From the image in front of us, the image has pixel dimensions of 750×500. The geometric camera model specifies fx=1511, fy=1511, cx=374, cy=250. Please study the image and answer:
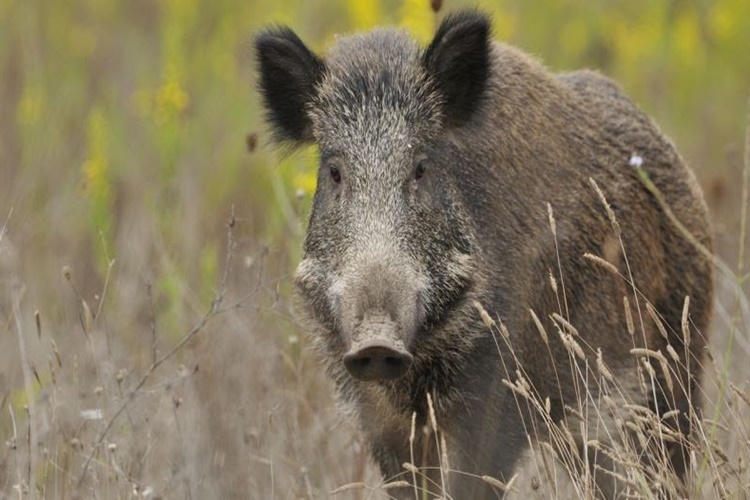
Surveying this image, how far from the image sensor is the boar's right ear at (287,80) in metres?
5.46

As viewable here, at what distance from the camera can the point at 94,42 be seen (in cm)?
1297

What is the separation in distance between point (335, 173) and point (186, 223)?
3.55 metres

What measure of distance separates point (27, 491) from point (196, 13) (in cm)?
873

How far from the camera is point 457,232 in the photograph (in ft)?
16.8

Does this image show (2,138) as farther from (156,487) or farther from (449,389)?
(449,389)

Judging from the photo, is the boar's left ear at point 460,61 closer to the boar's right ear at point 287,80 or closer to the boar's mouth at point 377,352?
the boar's right ear at point 287,80

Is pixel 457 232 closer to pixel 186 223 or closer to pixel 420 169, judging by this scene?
pixel 420 169

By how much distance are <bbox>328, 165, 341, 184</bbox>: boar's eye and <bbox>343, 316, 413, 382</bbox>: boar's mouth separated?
2.80 feet

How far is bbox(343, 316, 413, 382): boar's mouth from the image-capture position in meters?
4.36

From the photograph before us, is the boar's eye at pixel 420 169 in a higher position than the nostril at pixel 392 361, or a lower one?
higher

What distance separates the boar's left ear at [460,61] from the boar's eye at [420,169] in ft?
0.85

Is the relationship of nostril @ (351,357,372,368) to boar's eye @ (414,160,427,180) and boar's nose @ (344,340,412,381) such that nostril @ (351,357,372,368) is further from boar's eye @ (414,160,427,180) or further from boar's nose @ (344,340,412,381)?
boar's eye @ (414,160,427,180)

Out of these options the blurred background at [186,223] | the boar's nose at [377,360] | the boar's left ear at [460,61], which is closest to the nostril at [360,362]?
the boar's nose at [377,360]

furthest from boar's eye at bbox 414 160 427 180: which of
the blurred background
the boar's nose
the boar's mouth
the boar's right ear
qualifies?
the boar's nose
